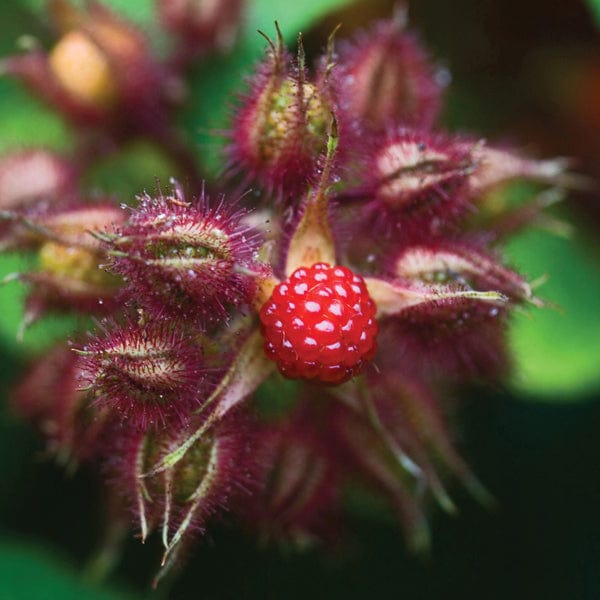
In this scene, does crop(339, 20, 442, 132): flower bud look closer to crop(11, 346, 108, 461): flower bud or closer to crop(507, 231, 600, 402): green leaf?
crop(507, 231, 600, 402): green leaf

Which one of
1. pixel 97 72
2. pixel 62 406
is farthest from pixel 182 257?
pixel 97 72

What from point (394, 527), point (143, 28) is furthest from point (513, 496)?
point (143, 28)

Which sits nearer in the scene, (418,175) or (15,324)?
(418,175)

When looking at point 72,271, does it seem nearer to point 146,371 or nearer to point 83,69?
point 146,371

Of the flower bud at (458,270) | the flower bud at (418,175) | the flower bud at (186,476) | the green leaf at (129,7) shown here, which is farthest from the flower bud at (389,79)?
the flower bud at (186,476)

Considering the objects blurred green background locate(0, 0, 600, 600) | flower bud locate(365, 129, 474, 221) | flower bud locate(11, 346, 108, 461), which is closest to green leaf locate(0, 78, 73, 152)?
blurred green background locate(0, 0, 600, 600)

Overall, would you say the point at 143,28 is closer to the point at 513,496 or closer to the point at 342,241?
the point at 342,241
